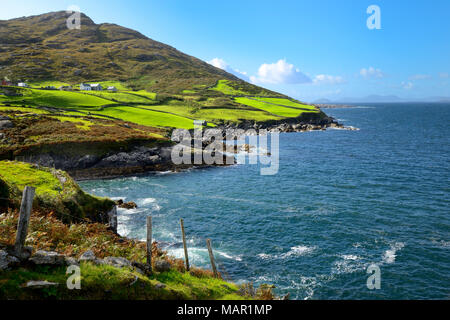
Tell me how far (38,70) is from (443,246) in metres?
219

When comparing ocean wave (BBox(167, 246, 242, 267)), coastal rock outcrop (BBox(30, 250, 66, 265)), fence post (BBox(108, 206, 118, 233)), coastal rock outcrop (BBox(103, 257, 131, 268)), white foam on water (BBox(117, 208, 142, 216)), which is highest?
coastal rock outcrop (BBox(30, 250, 66, 265))

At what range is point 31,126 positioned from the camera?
209 feet

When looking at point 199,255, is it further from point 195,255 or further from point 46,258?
point 46,258

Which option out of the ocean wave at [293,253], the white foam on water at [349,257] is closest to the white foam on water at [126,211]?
the ocean wave at [293,253]

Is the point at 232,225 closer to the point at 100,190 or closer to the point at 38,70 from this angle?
the point at 100,190

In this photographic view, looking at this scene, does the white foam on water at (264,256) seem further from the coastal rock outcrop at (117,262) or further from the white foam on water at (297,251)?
the coastal rock outcrop at (117,262)

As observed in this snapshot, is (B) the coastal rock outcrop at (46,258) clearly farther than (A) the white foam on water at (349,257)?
No

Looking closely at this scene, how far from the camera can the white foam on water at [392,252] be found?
26328mm

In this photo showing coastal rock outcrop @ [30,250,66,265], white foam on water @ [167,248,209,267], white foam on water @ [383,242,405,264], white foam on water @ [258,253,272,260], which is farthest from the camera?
white foam on water @ [258,253,272,260]

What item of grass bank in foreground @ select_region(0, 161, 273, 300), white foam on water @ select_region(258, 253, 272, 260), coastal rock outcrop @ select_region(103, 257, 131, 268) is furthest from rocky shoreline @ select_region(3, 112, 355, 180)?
coastal rock outcrop @ select_region(103, 257, 131, 268)

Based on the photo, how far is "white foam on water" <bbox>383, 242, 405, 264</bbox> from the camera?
26328 millimetres

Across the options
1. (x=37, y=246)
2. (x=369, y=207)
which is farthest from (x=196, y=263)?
(x=369, y=207)

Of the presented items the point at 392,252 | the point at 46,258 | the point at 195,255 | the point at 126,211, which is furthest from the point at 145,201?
the point at 392,252

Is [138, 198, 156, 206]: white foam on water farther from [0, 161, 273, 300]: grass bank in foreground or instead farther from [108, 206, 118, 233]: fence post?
[0, 161, 273, 300]: grass bank in foreground
